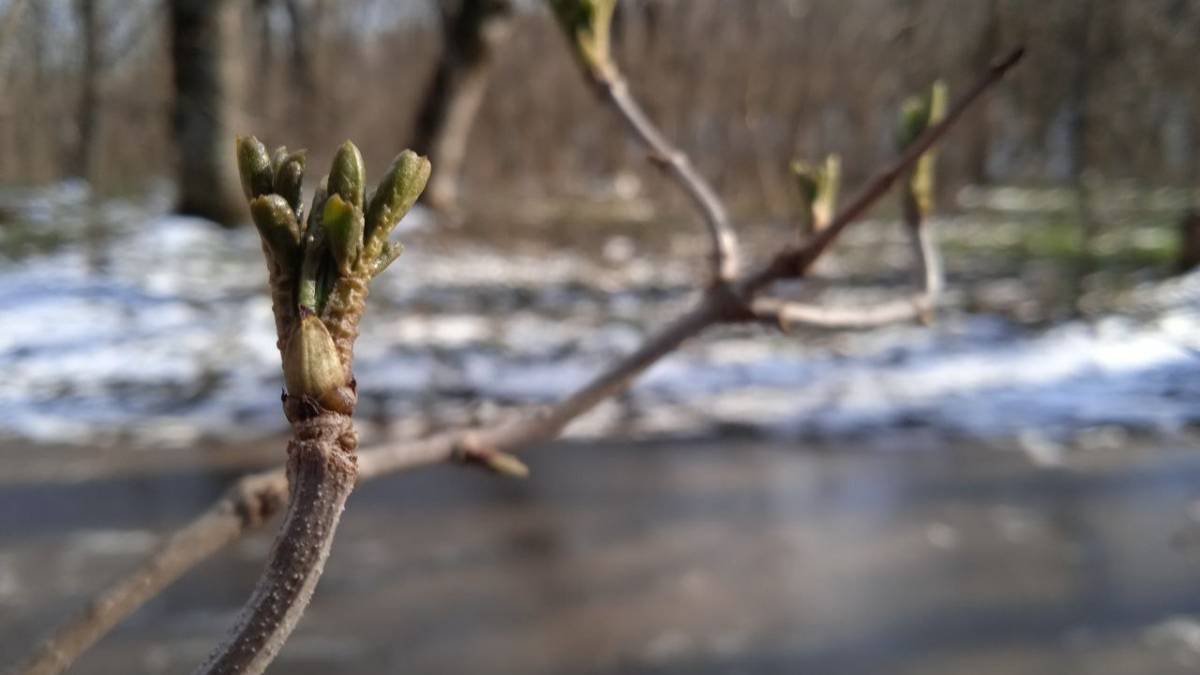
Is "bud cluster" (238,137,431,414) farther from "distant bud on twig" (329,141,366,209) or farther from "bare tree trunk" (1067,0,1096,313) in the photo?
"bare tree trunk" (1067,0,1096,313)

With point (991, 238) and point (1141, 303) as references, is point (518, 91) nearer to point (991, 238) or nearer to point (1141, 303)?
point (991, 238)

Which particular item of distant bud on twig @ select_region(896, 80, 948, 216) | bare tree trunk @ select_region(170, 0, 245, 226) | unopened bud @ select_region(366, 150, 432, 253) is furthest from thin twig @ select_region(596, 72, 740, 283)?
bare tree trunk @ select_region(170, 0, 245, 226)

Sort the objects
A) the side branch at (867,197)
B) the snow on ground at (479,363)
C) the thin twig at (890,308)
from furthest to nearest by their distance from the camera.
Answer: the snow on ground at (479,363), the thin twig at (890,308), the side branch at (867,197)

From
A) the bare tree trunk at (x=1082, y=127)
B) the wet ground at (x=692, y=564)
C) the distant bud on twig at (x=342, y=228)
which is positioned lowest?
the wet ground at (x=692, y=564)

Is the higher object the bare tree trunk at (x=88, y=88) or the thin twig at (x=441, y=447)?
the bare tree trunk at (x=88, y=88)

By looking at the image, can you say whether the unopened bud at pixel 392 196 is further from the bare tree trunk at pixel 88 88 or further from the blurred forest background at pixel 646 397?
the bare tree trunk at pixel 88 88

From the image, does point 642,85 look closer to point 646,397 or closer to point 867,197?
point 646,397

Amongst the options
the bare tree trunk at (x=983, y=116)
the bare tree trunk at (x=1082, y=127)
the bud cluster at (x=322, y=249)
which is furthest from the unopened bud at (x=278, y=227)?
the bare tree trunk at (x=1082, y=127)
